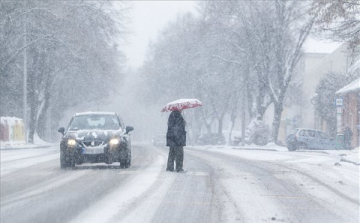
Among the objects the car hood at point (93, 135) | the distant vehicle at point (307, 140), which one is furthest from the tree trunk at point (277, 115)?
the car hood at point (93, 135)

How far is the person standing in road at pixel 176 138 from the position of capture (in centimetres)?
1764

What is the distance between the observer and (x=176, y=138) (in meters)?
17.6

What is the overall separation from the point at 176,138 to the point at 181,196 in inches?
212

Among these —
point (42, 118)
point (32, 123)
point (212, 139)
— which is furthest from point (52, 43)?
point (212, 139)

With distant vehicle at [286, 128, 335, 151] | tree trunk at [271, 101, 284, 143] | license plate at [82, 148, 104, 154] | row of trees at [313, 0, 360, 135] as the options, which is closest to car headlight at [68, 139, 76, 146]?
license plate at [82, 148, 104, 154]

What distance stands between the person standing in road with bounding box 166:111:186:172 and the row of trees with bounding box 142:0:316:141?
1960cm

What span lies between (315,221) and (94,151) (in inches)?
396

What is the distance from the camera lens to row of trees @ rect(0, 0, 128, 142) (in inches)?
1494

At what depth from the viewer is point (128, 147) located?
1962cm

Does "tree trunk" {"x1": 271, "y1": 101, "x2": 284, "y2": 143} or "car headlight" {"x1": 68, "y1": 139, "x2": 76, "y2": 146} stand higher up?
"tree trunk" {"x1": 271, "y1": 101, "x2": 284, "y2": 143}

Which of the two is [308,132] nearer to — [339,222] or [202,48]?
[202,48]

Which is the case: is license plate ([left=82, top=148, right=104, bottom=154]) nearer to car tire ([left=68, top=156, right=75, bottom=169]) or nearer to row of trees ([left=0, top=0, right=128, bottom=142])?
car tire ([left=68, top=156, right=75, bottom=169])

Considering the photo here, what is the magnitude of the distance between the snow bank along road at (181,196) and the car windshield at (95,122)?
1.86m

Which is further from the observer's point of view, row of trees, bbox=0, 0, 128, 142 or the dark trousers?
row of trees, bbox=0, 0, 128, 142
